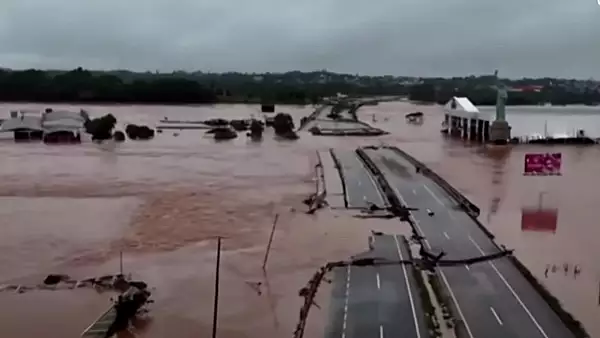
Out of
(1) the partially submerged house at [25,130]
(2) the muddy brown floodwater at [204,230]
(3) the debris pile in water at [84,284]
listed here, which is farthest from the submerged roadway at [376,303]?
(1) the partially submerged house at [25,130]

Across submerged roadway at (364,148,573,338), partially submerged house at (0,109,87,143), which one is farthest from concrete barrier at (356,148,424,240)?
partially submerged house at (0,109,87,143)

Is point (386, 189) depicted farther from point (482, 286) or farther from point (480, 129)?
point (480, 129)

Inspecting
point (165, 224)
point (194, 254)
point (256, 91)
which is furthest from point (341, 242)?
point (256, 91)

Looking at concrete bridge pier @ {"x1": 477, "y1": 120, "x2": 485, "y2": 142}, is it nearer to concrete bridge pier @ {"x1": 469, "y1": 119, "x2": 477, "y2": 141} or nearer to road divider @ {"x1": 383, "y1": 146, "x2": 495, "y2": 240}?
concrete bridge pier @ {"x1": 469, "y1": 119, "x2": 477, "y2": 141}

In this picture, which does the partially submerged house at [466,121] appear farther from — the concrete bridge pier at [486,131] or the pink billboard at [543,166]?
the pink billboard at [543,166]

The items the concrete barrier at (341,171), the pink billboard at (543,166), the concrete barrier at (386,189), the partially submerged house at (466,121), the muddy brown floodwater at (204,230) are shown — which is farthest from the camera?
the partially submerged house at (466,121)

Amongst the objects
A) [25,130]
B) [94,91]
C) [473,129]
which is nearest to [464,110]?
[473,129]

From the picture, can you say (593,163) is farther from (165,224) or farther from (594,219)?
(165,224)
